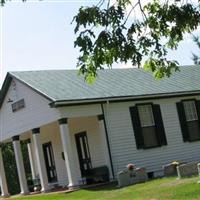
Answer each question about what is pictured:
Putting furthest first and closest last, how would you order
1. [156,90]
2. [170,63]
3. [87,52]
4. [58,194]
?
1. [156,90]
2. [58,194]
3. [170,63]
4. [87,52]

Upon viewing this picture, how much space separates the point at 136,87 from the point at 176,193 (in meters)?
11.6

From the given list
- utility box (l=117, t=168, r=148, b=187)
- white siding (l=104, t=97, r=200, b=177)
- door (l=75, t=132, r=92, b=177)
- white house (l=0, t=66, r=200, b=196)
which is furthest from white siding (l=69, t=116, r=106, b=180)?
utility box (l=117, t=168, r=148, b=187)

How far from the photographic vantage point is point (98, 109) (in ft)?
81.5

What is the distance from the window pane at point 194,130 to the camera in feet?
91.0

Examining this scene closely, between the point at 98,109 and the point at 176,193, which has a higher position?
the point at 98,109

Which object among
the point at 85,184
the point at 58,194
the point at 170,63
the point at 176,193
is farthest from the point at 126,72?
the point at 170,63

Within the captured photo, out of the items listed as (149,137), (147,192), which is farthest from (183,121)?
(147,192)

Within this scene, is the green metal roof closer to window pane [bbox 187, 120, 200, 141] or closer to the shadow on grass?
window pane [bbox 187, 120, 200, 141]

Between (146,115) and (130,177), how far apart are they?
16.9ft

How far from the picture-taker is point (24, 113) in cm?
2688

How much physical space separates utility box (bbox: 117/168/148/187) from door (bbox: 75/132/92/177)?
15.8 feet

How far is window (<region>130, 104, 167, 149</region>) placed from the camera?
25641 mm

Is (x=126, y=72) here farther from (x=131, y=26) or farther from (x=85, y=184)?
(x=131, y=26)

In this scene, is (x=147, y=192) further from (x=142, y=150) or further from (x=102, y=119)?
(x=142, y=150)
